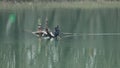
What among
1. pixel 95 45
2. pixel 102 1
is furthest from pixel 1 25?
pixel 102 1

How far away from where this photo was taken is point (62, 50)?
27.5 metres

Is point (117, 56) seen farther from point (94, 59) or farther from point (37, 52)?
point (37, 52)

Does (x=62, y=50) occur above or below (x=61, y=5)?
below

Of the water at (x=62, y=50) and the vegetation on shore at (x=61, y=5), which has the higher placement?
the vegetation on shore at (x=61, y=5)

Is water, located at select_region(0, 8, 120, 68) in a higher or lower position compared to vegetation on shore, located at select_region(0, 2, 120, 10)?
lower

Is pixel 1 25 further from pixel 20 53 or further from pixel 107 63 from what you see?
pixel 107 63

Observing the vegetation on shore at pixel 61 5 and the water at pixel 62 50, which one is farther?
the vegetation on shore at pixel 61 5

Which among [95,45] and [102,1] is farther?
[102,1]

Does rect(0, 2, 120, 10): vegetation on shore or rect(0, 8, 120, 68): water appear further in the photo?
rect(0, 2, 120, 10): vegetation on shore

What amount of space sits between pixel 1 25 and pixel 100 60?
2220 centimetres

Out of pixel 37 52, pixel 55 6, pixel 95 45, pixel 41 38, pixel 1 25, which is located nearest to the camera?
pixel 37 52

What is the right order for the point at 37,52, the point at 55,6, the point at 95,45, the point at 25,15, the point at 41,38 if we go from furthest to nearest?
the point at 55,6 → the point at 25,15 → the point at 41,38 → the point at 95,45 → the point at 37,52

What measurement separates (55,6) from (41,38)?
3512 centimetres

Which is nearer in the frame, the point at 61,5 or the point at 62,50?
the point at 62,50
